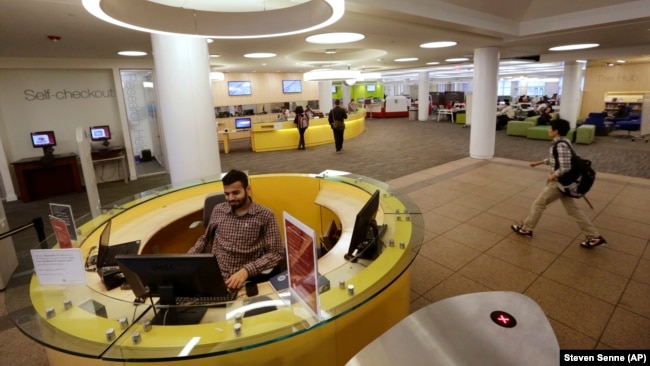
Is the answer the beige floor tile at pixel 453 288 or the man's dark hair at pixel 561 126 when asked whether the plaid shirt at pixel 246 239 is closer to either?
the beige floor tile at pixel 453 288

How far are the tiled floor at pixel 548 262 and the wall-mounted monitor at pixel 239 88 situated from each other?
38.0 feet

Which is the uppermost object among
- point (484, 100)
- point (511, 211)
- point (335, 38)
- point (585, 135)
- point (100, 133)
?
point (335, 38)

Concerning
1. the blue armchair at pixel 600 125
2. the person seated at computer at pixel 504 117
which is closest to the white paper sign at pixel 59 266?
the blue armchair at pixel 600 125

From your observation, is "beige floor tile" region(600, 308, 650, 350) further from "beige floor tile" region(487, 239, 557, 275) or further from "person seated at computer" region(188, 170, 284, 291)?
"person seated at computer" region(188, 170, 284, 291)

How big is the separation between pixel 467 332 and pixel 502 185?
6.48 metres

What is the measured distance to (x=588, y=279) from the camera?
3613 mm

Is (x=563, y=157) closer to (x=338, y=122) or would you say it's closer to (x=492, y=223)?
(x=492, y=223)

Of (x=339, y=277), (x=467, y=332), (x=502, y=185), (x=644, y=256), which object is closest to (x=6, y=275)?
(x=339, y=277)

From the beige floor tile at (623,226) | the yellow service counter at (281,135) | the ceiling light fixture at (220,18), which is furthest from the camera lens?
the yellow service counter at (281,135)

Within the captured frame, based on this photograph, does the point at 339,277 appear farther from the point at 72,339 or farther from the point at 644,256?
the point at 644,256

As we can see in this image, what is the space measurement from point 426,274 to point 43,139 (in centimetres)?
867

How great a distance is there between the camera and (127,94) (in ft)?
31.0

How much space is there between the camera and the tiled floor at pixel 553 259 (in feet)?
9.87

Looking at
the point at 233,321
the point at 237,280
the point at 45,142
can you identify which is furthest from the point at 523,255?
the point at 45,142
